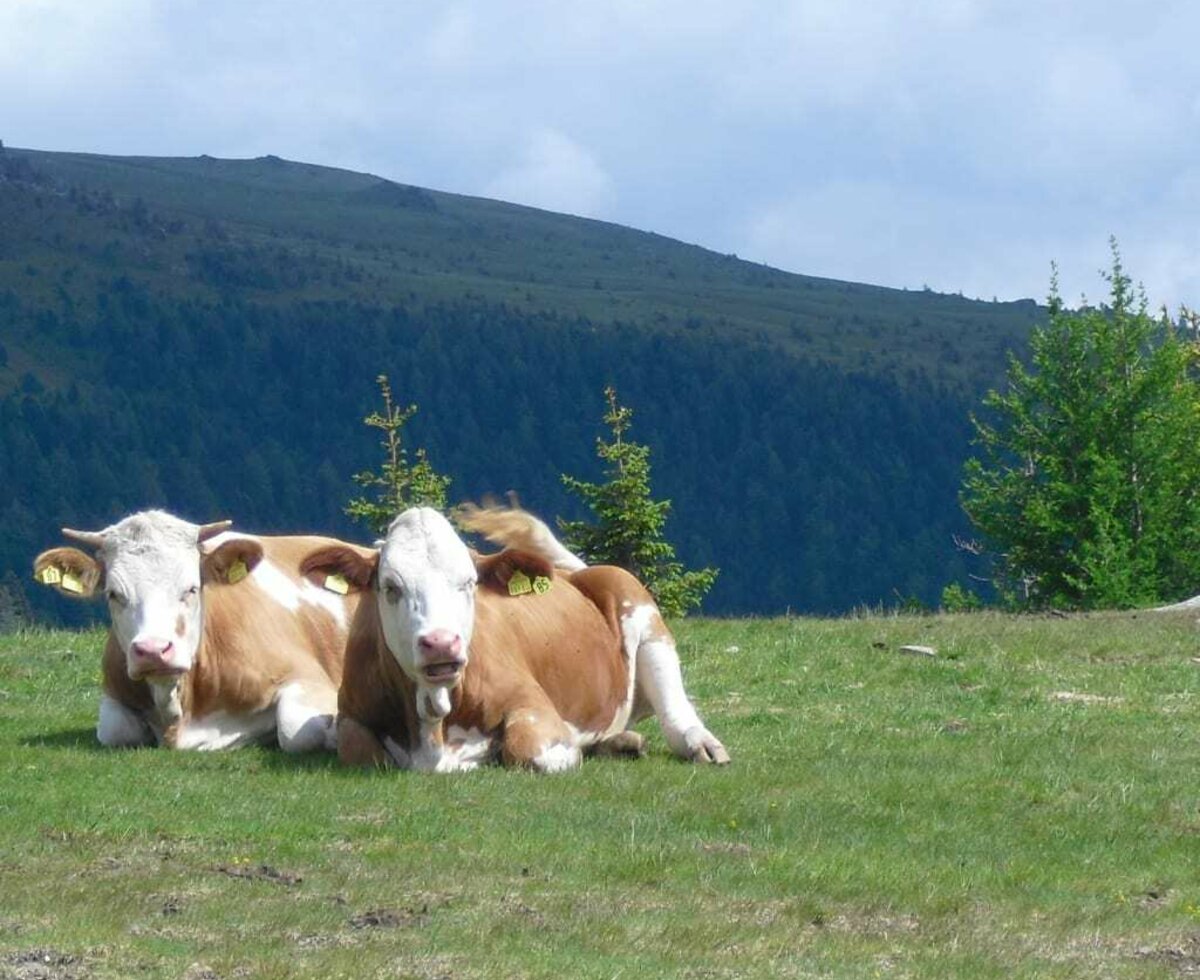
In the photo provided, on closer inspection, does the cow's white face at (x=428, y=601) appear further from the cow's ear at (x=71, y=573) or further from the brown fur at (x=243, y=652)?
the cow's ear at (x=71, y=573)

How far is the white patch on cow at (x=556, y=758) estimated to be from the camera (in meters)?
13.9

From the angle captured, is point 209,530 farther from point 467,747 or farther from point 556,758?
point 556,758

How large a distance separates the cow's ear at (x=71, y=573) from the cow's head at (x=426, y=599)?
170 centimetres

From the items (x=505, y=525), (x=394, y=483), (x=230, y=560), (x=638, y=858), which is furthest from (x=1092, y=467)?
(x=638, y=858)

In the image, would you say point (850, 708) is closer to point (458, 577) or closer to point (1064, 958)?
point (458, 577)

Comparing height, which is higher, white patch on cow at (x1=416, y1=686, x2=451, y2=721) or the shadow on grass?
white patch on cow at (x1=416, y1=686, x2=451, y2=721)

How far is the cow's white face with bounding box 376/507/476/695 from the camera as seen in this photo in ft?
43.7

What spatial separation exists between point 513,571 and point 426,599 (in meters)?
1.19

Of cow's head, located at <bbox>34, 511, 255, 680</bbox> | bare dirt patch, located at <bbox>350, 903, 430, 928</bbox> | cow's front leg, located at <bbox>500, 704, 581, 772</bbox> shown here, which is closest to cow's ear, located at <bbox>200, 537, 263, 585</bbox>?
cow's head, located at <bbox>34, 511, 255, 680</bbox>

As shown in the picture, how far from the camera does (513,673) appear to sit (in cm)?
1444

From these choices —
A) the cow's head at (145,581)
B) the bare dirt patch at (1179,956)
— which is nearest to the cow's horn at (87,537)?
the cow's head at (145,581)

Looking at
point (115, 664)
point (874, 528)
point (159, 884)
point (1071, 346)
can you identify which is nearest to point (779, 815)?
point (159, 884)

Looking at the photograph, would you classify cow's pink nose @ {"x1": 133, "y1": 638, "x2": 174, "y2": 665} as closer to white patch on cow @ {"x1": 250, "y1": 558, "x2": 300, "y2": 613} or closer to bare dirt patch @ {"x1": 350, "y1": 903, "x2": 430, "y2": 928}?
white patch on cow @ {"x1": 250, "y1": 558, "x2": 300, "y2": 613}

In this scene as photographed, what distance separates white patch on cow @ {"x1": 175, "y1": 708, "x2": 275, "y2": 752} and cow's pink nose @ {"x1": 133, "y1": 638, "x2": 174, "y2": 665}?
1.03 metres
